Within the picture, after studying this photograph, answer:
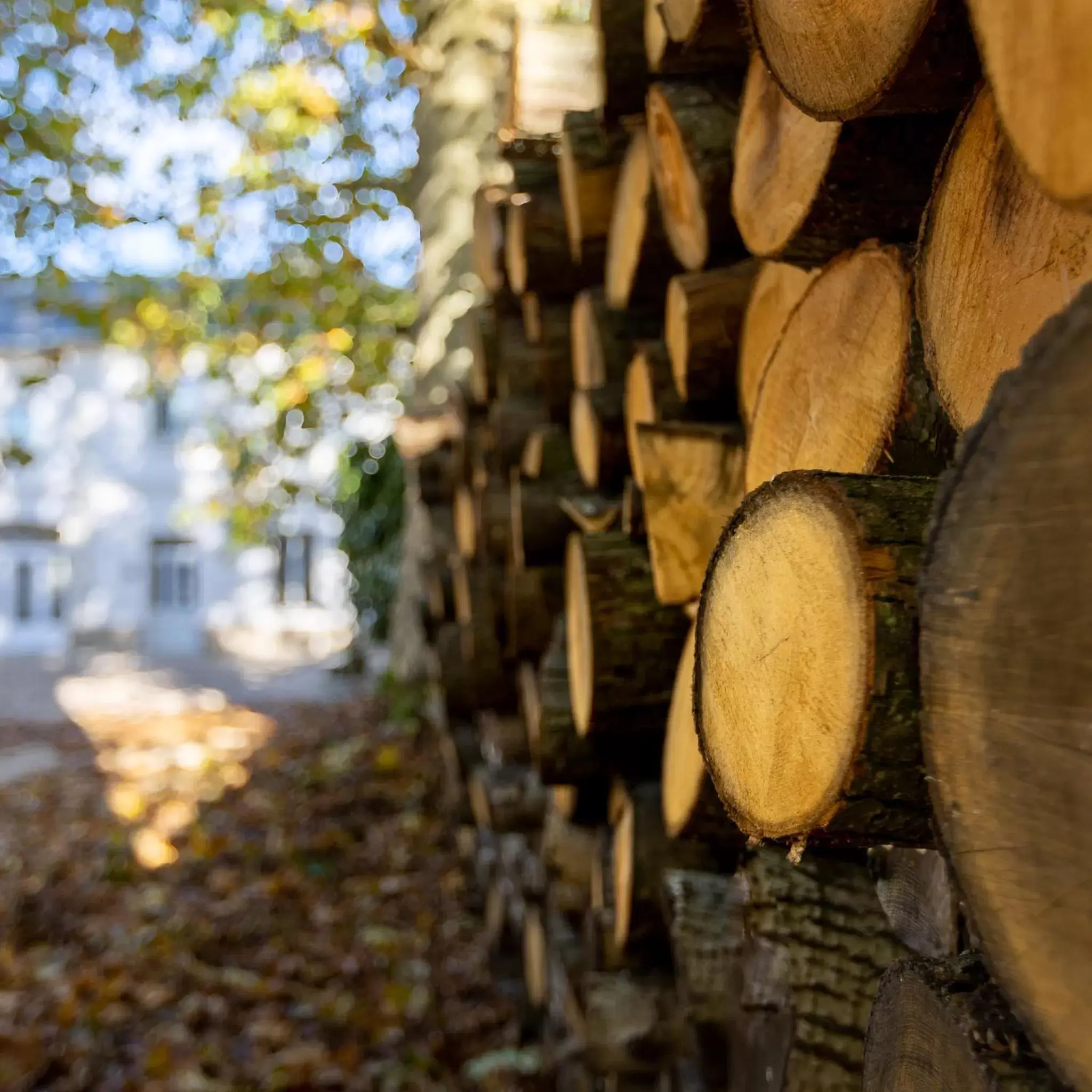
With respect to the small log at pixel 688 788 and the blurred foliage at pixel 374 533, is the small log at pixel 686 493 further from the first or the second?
the blurred foliage at pixel 374 533

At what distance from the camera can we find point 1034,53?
0.54 meters

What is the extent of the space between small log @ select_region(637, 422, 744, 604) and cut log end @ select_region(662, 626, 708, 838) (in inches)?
3.6

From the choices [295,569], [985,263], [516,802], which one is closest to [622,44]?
[985,263]

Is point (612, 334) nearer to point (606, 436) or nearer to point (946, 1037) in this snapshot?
point (606, 436)

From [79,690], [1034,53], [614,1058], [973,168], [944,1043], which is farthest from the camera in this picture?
[79,690]

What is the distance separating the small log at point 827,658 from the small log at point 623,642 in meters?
0.74

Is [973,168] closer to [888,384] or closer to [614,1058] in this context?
[888,384]

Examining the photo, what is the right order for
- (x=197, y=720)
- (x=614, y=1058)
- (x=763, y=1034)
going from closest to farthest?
(x=763, y=1034) → (x=614, y=1058) → (x=197, y=720)

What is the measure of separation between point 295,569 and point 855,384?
19.1m

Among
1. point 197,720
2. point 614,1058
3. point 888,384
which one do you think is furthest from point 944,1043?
point 197,720

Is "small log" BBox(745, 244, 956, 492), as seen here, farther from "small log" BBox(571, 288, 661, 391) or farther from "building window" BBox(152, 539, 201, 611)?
"building window" BBox(152, 539, 201, 611)

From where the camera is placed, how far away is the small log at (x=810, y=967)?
1.14m

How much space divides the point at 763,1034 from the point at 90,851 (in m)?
4.12

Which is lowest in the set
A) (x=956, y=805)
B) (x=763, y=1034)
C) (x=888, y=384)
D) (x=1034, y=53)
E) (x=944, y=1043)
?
(x=763, y=1034)
